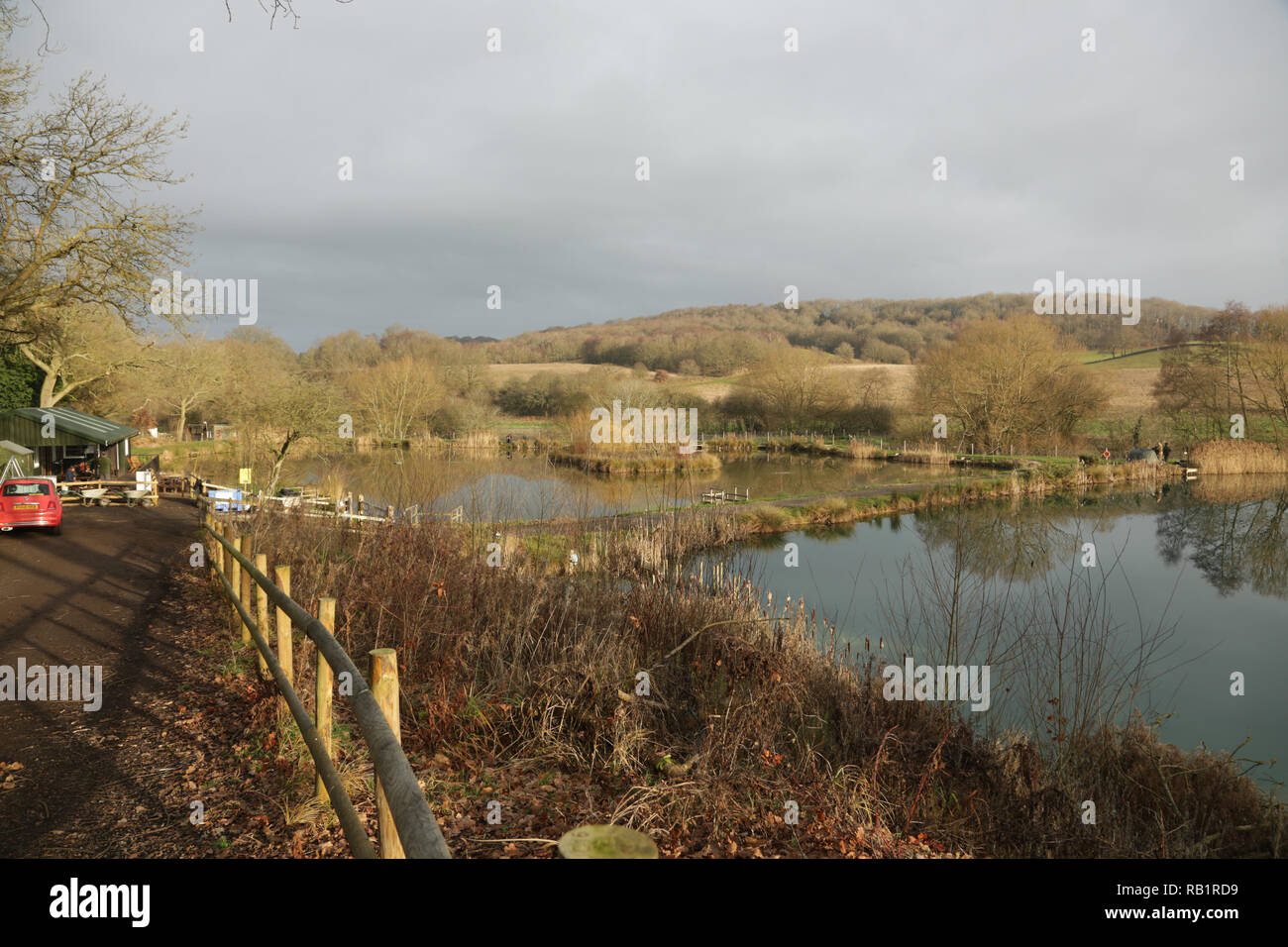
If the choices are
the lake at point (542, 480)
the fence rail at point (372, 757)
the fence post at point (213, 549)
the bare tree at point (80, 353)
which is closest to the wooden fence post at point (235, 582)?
the fence post at point (213, 549)

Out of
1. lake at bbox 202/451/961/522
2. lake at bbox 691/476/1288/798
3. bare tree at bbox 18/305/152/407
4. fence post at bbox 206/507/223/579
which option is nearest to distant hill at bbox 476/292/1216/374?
lake at bbox 202/451/961/522

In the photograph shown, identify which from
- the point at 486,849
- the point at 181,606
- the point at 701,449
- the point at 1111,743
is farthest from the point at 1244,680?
the point at 701,449

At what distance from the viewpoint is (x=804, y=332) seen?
350ft

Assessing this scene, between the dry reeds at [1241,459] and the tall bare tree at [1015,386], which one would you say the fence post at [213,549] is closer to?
the tall bare tree at [1015,386]

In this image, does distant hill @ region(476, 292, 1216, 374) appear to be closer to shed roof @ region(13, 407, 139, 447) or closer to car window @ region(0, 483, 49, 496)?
shed roof @ region(13, 407, 139, 447)

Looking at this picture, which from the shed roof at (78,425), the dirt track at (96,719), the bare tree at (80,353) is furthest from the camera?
the bare tree at (80,353)

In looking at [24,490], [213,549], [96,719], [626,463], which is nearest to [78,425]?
[24,490]

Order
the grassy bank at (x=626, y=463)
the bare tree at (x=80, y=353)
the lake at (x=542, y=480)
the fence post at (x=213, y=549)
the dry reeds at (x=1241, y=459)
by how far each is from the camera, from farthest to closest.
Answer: the grassy bank at (x=626, y=463), the dry reeds at (x=1241, y=459), the bare tree at (x=80, y=353), the lake at (x=542, y=480), the fence post at (x=213, y=549)

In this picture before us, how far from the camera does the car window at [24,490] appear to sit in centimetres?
1446

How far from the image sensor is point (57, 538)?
14.0 meters

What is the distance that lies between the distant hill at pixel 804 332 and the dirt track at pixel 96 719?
5958cm

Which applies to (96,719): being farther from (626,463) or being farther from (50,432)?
(626,463)

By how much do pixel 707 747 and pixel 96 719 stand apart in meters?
4.55

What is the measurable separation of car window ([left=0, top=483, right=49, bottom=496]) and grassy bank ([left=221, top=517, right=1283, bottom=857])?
10.5m
